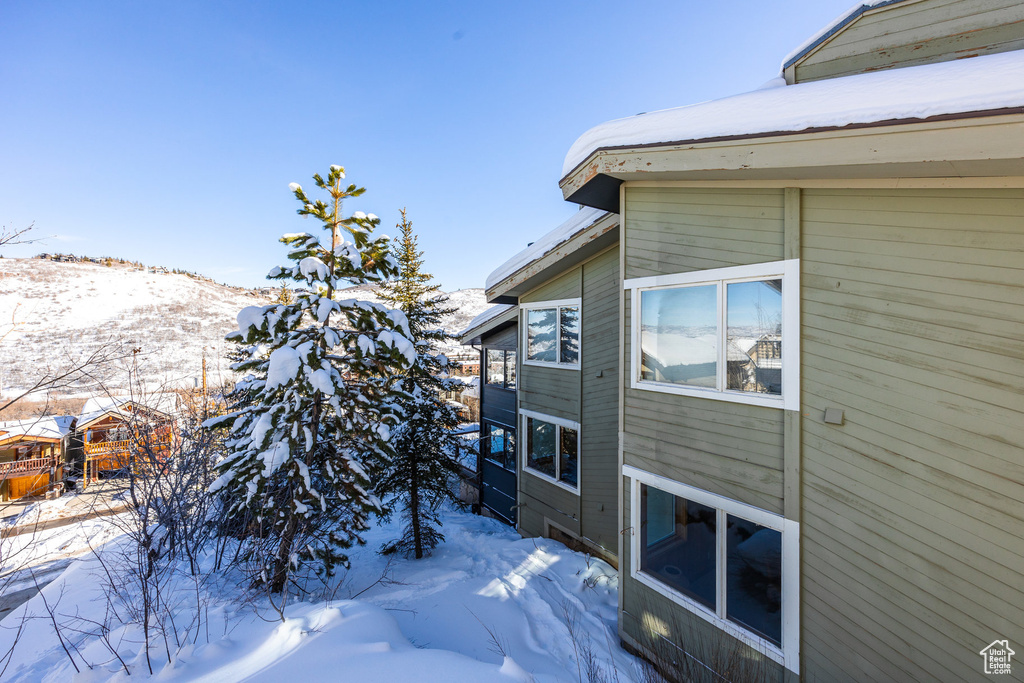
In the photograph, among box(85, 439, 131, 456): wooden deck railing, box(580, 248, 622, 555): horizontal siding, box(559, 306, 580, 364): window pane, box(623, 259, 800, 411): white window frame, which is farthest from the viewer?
box(559, 306, 580, 364): window pane

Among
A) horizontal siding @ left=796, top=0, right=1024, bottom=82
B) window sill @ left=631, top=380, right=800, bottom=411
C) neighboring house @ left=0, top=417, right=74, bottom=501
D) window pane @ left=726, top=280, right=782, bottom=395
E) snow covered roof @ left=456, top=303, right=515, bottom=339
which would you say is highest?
horizontal siding @ left=796, top=0, right=1024, bottom=82

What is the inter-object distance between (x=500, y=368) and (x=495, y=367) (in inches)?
9.8

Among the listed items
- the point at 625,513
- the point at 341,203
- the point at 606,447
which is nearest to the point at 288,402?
the point at 341,203

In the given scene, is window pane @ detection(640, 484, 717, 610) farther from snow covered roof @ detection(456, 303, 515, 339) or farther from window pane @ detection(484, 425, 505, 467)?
window pane @ detection(484, 425, 505, 467)

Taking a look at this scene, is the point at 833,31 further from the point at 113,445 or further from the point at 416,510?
the point at 113,445

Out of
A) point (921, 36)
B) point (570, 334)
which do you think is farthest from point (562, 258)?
point (921, 36)

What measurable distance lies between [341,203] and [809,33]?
707 centimetres

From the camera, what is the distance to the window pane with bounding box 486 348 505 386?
1162 cm

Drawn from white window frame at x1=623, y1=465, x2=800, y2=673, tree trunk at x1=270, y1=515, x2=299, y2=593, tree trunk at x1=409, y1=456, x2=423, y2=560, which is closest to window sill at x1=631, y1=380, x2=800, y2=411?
white window frame at x1=623, y1=465, x2=800, y2=673

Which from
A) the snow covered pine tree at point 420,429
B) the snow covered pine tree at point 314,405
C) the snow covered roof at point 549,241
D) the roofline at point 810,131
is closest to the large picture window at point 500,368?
the snow covered pine tree at point 420,429

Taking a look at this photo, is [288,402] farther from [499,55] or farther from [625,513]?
[499,55]

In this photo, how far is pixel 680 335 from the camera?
169 inches

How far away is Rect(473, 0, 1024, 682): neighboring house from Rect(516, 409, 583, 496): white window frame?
3009mm

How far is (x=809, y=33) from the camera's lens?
4.52 metres
